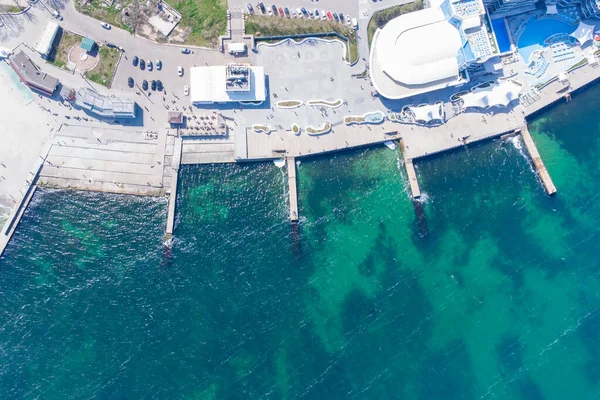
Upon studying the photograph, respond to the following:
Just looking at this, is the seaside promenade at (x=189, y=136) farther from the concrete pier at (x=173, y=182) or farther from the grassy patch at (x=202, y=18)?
the grassy patch at (x=202, y=18)

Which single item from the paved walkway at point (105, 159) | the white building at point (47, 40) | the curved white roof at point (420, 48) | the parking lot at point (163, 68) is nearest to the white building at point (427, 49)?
the curved white roof at point (420, 48)

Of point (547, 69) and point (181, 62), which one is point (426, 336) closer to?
point (547, 69)

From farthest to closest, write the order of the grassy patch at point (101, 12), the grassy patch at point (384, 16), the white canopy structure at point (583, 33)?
1. the white canopy structure at point (583, 33)
2. the grassy patch at point (384, 16)
3. the grassy patch at point (101, 12)

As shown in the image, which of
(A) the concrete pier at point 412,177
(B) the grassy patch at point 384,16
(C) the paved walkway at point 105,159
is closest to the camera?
(C) the paved walkway at point 105,159

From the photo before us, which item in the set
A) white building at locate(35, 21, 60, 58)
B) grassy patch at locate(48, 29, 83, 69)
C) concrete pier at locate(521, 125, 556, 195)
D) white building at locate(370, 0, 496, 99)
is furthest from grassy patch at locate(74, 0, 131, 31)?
concrete pier at locate(521, 125, 556, 195)

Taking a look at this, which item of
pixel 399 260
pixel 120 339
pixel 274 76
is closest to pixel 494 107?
pixel 399 260

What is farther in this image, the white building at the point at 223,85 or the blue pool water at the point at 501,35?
the blue pool water at the point at 501,35

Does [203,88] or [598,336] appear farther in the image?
[598,336]
